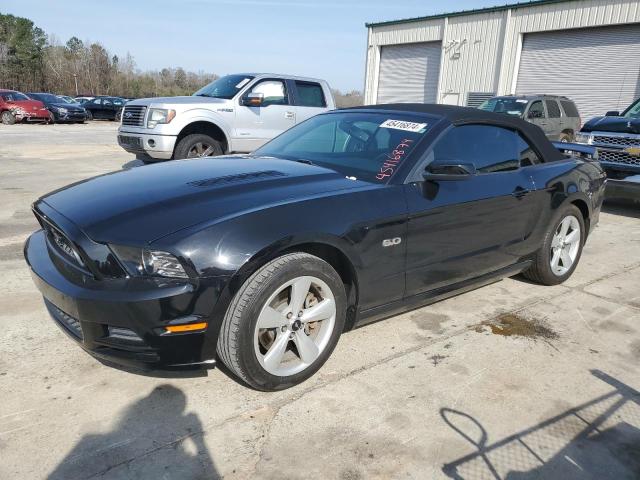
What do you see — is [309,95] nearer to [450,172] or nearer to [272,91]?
[272,91]

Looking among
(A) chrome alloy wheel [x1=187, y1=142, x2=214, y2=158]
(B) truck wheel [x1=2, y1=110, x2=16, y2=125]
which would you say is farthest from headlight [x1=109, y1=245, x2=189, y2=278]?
(B) truck wheel [x1=2, y1=110, x2=16, y2=125]

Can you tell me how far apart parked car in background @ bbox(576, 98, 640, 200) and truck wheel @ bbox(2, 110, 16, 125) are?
23.6 metres

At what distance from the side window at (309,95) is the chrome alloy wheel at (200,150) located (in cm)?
189

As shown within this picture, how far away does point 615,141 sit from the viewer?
755cm

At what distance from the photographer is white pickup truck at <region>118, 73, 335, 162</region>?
7988mm

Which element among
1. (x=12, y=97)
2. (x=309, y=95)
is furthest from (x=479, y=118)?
(x=12, y=97)

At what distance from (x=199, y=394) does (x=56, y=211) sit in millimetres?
1264

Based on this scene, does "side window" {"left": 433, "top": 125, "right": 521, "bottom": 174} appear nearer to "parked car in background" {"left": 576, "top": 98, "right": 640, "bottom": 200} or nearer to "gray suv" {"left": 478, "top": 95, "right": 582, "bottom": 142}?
"parked car in background" {"left": 576, "top": 98, "right": 640, "bottom": 200}

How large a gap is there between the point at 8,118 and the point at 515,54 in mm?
22236

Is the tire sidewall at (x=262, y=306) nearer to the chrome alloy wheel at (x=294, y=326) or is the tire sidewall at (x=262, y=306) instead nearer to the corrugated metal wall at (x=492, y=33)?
the chrome alloy wheel at (x=294, y=326)

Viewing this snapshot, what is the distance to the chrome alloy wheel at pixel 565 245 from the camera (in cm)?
438

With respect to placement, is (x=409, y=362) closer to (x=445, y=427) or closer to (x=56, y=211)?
(x=445, y=427)

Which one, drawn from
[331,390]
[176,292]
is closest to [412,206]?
[331,390]

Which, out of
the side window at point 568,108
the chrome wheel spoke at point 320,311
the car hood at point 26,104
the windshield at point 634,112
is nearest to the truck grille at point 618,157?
the windshield at point 634,112
